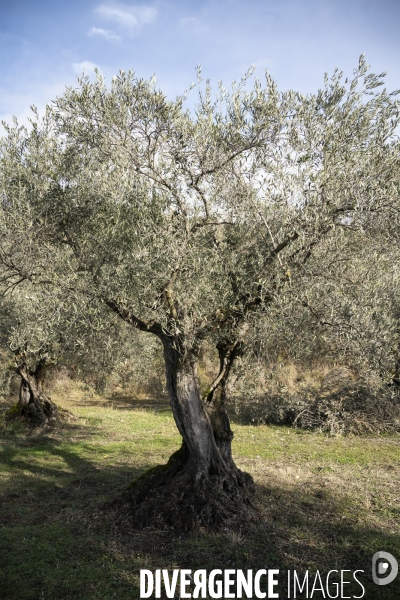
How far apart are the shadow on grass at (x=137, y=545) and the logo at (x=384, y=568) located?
101 millimetres

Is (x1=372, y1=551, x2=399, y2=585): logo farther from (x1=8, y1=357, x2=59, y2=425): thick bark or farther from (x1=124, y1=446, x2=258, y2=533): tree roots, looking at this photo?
(x1=8, y1=357, x2=59, y2=425): thick bark

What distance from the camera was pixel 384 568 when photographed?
8227 mm

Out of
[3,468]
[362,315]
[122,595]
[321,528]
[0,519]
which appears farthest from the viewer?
[3,468]

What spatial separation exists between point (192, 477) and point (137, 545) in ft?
5.83

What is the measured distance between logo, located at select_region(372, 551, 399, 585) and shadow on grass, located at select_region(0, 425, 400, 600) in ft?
0.33

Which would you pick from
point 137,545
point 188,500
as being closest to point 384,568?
point 188,500

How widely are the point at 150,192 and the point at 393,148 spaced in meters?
4.78

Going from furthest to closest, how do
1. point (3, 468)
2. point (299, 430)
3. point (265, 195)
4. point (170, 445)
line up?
point (299, 430)
point (170, 445)
point (3, 468)
point (265, 195)

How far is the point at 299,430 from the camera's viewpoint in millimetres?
20578

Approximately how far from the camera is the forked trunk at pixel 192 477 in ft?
32.6

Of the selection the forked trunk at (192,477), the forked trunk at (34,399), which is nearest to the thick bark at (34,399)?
the forked trunk at (34,399)

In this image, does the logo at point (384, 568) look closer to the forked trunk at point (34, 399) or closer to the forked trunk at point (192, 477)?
the forked trunk at point (192, 477)

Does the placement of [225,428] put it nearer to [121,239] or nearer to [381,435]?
[121,239]

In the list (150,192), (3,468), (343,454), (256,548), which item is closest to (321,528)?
(256,548)
